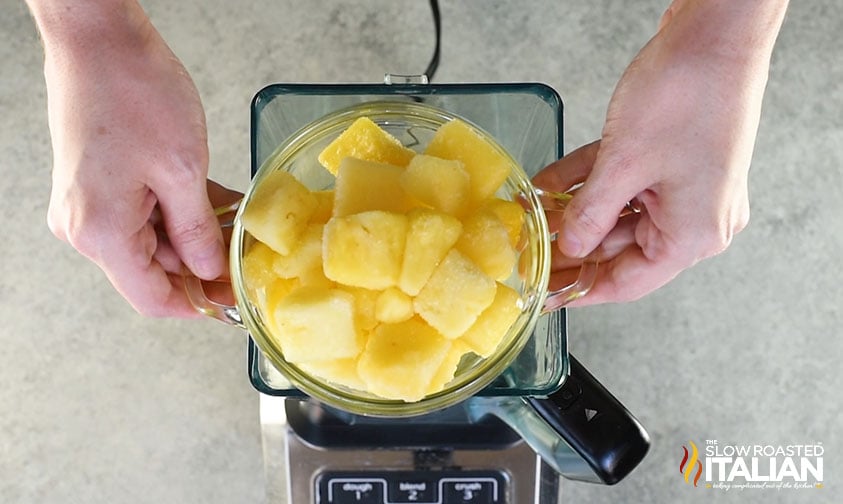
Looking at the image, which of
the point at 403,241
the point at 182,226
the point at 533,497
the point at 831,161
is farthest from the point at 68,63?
the point at 831,161

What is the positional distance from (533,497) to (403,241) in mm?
383

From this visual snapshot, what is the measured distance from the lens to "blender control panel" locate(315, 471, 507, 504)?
764 millimetres

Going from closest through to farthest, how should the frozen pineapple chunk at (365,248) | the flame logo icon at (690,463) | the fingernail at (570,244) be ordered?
the frozen pineapple chunk at (365,248)
the fingernail at (570,244)
the flame logo icon at (690,463)

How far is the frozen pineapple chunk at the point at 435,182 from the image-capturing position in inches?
19.9

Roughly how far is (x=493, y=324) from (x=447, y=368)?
0.04m

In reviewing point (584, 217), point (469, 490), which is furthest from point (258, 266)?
point (469, 490)

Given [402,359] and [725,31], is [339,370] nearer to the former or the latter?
[402,359]

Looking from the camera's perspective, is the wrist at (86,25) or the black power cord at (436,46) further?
the black power cord at (436,46)

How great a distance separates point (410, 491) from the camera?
2.51 feet

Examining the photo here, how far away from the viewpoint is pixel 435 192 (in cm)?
51

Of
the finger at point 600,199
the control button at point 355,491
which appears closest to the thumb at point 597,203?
the finger at point 600,199

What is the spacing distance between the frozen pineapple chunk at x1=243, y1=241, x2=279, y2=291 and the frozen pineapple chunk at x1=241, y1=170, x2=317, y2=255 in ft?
0.06

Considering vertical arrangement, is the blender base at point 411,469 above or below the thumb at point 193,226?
below

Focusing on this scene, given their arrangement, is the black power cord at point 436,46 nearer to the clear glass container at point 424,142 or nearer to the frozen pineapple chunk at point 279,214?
the clear glass container at point 424,142
